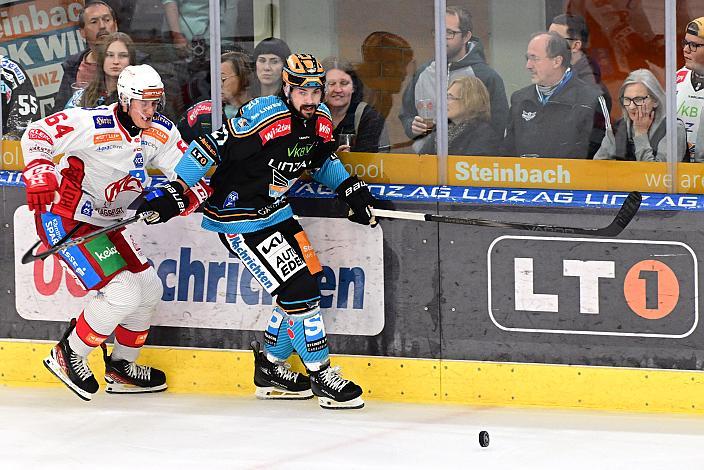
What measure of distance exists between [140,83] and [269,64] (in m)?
0.57

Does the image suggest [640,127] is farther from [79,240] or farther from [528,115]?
[79,240]

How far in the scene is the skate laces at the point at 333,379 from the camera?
5.14 metres

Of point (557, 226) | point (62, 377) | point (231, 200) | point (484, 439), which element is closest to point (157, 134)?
point (231, 200)

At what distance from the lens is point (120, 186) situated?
531 centimetres

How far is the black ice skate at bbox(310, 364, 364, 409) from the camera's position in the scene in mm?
5133

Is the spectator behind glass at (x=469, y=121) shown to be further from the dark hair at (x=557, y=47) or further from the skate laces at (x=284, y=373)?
the skate laces at (x=284, y=373)

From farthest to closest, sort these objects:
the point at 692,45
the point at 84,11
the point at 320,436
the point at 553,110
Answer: the point at 84,11
the point at 553,110
the point at 692,45
the point at 320,436

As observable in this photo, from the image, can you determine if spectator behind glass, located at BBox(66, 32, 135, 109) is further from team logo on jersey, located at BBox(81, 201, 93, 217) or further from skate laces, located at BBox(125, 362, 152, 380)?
skate laces, located at BBox(125, 362, 152, 380)

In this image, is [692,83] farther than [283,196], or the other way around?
[283,196]

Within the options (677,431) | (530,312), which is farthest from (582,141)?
(677,431)

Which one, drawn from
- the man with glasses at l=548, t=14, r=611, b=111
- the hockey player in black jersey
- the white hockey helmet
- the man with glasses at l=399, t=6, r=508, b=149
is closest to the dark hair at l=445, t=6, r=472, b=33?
the man with glasses at l=399, t=6, r=508, b=149

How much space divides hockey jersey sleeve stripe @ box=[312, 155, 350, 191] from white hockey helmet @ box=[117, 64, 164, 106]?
732mm

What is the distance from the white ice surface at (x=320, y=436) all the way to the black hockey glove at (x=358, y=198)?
0.77 metres

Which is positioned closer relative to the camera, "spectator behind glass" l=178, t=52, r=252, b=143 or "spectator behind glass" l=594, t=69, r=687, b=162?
"spectator behind glass" l=594, t=69, r=687, b=162
